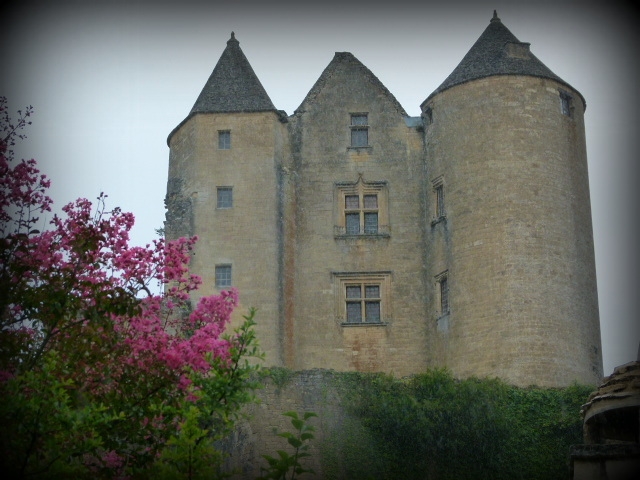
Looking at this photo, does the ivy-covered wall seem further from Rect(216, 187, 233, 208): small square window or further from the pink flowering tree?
the pink flowering tree

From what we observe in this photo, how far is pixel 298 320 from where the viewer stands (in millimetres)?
42688

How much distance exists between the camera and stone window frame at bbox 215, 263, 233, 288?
4203 centimetres

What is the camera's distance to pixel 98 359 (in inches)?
856

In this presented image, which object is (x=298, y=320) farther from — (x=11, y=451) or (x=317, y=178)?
(x=11, y=451)

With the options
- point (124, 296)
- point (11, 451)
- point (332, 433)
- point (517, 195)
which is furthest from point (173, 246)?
point (517, 195)

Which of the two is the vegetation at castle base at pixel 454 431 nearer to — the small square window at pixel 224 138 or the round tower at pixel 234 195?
the round tower at pixel 234 195

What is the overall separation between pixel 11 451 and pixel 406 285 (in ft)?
84.1

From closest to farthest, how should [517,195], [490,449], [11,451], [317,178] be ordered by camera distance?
[11,451]
[490,449]
[517,195]
[317,178]

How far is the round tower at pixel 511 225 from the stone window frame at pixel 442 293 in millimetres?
40

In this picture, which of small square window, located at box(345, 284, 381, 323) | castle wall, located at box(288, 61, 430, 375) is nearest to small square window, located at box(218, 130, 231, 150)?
castle wall, located at box(288, 61, 430, 375)

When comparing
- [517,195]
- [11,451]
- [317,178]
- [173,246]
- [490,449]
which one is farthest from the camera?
[317,178]

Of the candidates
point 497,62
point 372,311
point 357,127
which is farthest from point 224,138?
point 497,62

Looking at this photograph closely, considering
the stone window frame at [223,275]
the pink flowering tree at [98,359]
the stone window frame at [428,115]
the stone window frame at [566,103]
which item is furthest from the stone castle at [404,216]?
the pink flowering tree at [98,359]

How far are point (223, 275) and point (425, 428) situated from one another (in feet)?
25.1
